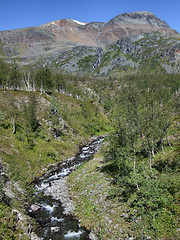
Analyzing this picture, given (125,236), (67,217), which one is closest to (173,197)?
(125,236)

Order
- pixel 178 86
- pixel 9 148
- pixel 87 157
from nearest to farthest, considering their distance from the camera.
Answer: pixel 9 148 < pixel 87 157 < pixel 178 86

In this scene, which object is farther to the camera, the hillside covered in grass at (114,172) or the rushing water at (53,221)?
the rushing water at (53,221)

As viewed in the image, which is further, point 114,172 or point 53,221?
point 114,172

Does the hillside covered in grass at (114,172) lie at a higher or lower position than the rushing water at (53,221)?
higher

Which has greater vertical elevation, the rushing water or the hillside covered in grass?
the hillside covered in grass

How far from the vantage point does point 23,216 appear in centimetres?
2170

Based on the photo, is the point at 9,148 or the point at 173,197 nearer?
the point at 173,197

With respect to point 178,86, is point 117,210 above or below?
below

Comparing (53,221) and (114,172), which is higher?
(114,172)

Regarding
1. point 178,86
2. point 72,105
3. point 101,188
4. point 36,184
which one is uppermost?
point 178,86

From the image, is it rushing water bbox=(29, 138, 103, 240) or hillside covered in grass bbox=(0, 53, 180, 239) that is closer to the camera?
hillside covered in grass bbox=(0, 53, 180, 239)

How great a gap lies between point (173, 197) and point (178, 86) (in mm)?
167957

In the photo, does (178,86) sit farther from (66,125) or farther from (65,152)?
(65,152)

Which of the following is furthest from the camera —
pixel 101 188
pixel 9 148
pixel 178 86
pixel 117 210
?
pixel 178 86
